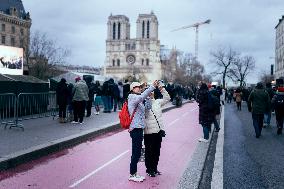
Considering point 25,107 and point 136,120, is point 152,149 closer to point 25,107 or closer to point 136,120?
point 136,120

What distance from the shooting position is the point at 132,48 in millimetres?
158000

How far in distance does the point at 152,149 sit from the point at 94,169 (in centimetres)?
140

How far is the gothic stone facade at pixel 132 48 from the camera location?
153250 millimetres

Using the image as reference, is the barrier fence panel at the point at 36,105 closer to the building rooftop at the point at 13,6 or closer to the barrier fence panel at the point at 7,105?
the barrier fence panel at the point at 7,105

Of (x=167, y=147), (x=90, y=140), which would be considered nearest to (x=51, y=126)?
(x=90, y=140)

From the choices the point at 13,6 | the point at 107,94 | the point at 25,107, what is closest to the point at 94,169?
the point at 25,107

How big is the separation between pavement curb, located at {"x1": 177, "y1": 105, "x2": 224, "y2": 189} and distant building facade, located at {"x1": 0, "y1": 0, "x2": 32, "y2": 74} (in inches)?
3090

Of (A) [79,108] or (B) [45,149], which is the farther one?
(A) [79,108]

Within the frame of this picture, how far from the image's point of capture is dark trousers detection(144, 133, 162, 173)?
8086mm

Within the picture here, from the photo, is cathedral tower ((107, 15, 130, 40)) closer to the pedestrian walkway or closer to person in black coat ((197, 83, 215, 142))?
the pedestrian walkway

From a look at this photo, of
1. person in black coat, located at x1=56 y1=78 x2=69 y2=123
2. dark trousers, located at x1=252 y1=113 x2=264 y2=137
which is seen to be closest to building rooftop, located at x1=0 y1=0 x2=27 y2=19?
person in black coat, located at x1=56 y1=78 x2=69 y2=123

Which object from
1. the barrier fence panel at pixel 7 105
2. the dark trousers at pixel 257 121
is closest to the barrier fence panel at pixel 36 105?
the barrier fence panel at pixel 7 105

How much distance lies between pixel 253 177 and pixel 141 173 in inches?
80.3

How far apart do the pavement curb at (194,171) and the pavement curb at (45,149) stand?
10.9ft
